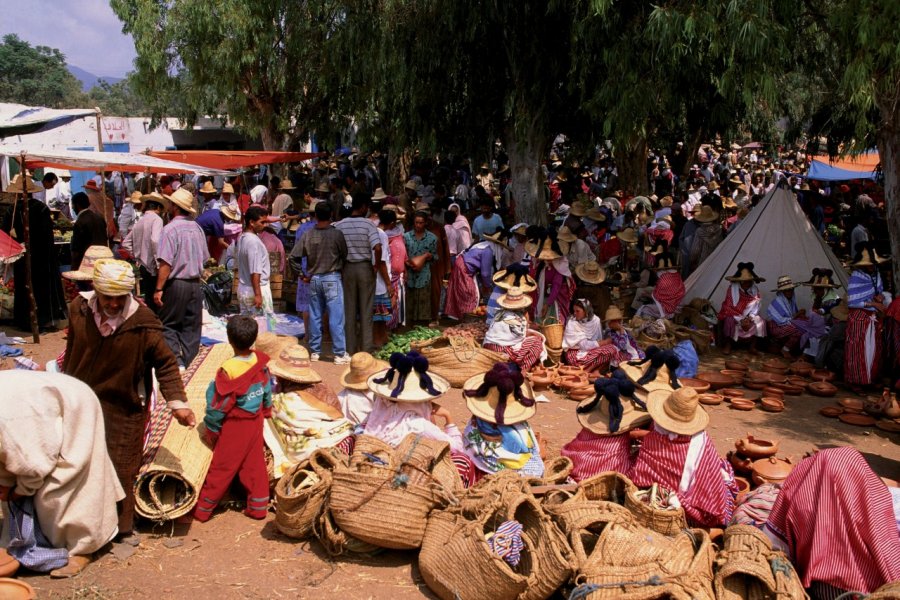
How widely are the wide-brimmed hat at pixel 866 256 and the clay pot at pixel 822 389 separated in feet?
4.64

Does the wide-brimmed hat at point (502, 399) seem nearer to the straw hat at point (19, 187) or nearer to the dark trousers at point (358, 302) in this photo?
the dark trousers at point (358, 302)

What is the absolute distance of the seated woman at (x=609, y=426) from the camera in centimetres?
553

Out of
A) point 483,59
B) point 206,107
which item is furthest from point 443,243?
point 206,107

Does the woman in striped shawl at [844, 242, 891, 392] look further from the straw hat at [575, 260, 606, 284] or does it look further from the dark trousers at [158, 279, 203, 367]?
the dark trousers at [158, 279, 203, 367]

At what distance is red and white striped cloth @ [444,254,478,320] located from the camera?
1084cm

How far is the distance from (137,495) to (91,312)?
3.89ft

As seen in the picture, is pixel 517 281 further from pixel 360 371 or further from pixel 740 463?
pixel 740 463

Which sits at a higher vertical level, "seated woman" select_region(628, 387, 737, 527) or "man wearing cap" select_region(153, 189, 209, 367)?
"man wearing cap" select_region(153, 189, 209, 367)

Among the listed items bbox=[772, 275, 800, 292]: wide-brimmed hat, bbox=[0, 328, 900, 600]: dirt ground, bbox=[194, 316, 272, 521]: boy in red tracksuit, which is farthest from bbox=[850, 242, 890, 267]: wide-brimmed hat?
bbox=[194, 316, 272, 521]: boy in red tracksuit

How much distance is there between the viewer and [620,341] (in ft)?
29.8

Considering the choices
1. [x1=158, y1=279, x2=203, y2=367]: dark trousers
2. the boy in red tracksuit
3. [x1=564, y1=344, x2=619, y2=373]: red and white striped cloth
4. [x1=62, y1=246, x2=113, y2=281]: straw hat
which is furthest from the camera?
[x1=564, y1=344, x2=619, y2=373]: red and white striped cloth

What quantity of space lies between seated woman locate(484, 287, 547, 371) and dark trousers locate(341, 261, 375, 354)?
1.39 metres

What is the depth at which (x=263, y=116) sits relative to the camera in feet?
71.5

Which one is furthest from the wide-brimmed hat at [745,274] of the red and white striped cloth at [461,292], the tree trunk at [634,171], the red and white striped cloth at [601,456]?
the tree trunk at [634,171]
